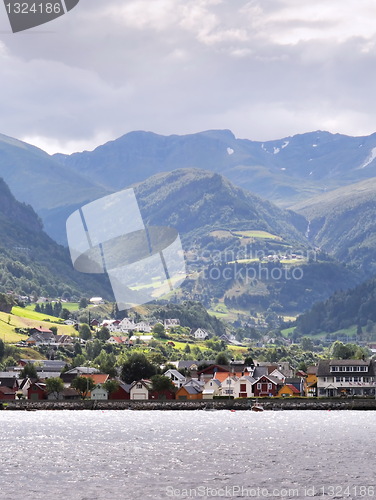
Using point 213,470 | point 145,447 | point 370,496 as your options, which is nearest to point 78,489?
point 213,470

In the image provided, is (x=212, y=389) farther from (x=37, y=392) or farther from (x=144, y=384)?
(x=37, y=392)

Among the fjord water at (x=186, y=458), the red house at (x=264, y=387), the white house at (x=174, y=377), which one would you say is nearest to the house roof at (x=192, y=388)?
the red house at (x=264, y=387)

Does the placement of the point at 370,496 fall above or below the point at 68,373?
below

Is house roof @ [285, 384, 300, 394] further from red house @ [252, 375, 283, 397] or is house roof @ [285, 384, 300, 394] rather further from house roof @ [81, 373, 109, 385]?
house roof @ [81, 373, 109, 385]

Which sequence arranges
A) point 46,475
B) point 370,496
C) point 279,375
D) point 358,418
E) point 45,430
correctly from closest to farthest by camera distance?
point 370,496 → point 46,475 → point 45,430 → point 358,418 → point 279,375

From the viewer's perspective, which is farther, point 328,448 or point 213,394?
point 213,394

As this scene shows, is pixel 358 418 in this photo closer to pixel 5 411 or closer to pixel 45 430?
pixel 45 430
